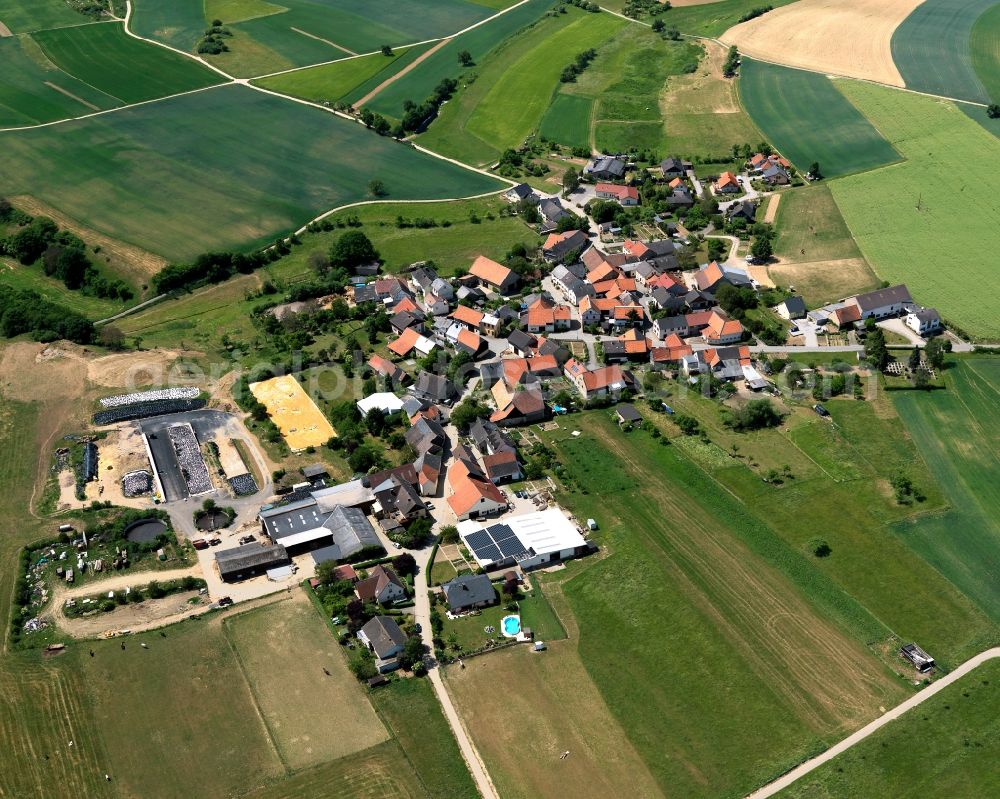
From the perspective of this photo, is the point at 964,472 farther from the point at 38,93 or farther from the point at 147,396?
the point at 38,93

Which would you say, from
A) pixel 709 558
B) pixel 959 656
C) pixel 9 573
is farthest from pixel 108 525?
pixel 959 656

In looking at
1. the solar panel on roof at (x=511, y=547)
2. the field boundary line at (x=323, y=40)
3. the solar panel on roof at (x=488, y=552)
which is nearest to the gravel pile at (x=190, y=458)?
the solar panel on roof at (x=488, y=552)

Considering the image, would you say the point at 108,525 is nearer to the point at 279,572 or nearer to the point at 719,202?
the point at 279,572

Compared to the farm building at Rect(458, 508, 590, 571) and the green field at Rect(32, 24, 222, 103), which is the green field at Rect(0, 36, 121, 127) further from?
the farm building at Rect(458, 508, 590, 571)

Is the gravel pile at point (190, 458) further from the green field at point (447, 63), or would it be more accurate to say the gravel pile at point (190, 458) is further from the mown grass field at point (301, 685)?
the green field at point (447, 63)

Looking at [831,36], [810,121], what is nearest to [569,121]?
[810,121]
